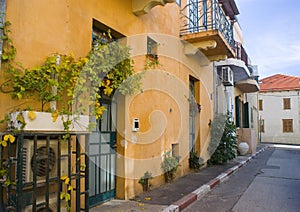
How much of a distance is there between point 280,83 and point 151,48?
108 ft

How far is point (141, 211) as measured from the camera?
15.8 feet

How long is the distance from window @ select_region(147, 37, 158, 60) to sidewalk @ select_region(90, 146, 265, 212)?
11.1 feet

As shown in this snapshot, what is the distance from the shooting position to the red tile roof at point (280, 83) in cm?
3319

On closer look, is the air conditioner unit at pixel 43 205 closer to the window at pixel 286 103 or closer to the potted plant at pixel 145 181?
the potted plant at pixel 145 181

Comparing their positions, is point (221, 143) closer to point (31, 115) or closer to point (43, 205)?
point (43, 205)

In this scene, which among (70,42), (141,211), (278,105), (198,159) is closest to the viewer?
(70,42)

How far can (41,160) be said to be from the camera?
133 inches

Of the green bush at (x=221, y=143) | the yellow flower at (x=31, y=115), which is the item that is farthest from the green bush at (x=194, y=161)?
the yellow flower at (x=31, y=115)

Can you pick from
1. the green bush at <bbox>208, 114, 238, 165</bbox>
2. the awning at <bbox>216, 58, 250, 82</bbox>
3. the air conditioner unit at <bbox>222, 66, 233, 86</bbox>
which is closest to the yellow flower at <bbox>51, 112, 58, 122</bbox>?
the green bush at <bbox>208, 114, 238, 165</bbox>

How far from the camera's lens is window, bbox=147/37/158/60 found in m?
6.91

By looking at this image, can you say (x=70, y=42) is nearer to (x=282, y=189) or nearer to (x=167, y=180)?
(x=167, y=180)

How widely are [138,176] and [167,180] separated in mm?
1481

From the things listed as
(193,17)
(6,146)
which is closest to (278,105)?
(193,17)

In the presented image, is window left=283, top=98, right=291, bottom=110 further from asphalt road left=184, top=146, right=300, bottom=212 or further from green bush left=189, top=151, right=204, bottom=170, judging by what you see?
green bush left=189, top=151, right=204, bottom=170
